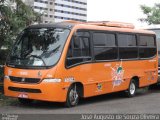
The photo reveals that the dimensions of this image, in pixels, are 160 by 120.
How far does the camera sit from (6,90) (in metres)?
14.1

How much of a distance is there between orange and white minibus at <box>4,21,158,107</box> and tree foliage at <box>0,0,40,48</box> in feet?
6.41

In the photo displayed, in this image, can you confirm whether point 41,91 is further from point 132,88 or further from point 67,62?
point 132,88

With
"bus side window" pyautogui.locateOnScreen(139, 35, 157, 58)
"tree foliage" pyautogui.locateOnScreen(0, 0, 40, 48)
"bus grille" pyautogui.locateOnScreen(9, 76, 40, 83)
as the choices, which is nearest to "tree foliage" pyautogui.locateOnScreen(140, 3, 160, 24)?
"bus side window" pyautogui.locateOnScreen(139, 35, 157, 58)

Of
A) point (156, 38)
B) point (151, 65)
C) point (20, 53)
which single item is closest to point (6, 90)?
point (20, 53)

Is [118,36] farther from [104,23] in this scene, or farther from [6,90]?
[6,90]

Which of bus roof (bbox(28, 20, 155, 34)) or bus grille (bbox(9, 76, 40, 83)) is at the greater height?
bus roof (bbox(28, 20, 155, 34))

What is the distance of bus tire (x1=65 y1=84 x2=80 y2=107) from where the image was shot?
45.3 feet

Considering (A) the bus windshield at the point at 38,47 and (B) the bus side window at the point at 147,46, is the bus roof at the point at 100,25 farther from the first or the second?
(B) the bus side window at the point at 147,46

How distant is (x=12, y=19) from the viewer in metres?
16.5

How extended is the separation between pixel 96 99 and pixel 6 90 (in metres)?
3.69

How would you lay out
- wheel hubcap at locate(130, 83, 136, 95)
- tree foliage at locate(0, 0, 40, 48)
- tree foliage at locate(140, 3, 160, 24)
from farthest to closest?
tree foliage at locate(140, 3, 160, 24), wheel hubcap at locate(130, 83, 136, 95), tree foliage at locate(0, 0, 40, 48)

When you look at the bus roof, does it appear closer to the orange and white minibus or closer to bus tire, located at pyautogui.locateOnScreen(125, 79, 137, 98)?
the orange and white minibus

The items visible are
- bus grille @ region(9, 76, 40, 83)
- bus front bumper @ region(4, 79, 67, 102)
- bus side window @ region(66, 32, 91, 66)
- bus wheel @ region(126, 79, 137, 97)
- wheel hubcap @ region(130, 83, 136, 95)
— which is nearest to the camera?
bus front bumper @ region(4, 79, 67, 102)

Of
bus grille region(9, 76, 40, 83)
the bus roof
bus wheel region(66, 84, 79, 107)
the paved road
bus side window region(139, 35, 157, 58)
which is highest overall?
the bus roof
